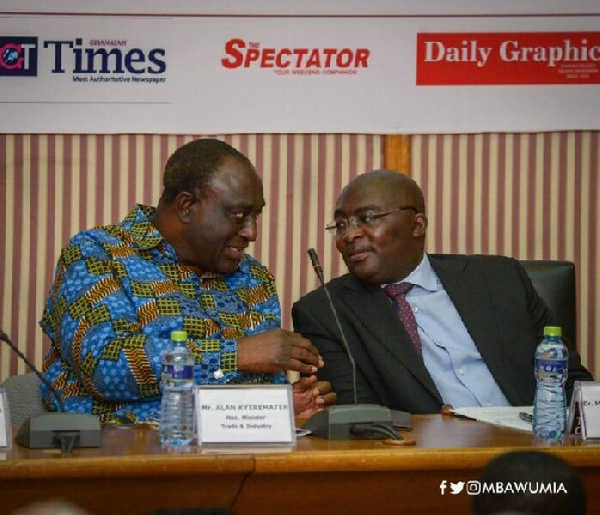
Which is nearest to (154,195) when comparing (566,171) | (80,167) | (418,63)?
(80,167)

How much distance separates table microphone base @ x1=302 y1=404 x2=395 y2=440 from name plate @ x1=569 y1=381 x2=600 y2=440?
18.3 inches

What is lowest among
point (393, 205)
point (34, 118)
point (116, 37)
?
point (393, 205)

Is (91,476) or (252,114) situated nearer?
(91,476)

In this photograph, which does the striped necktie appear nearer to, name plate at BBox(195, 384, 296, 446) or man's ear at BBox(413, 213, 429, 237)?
man's ear at BBox(413, 213, 429, 237)

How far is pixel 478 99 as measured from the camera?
502cm

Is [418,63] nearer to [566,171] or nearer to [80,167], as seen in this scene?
[566,171]

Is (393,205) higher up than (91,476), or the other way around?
(393,205)

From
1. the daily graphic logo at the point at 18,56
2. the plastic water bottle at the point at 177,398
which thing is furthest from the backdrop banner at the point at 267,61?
the plastic water bottle at the point at 177,398

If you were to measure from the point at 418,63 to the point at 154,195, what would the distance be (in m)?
1.34

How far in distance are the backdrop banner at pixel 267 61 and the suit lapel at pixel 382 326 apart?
127 cm

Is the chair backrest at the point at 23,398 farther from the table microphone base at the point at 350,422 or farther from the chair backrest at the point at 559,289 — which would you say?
the chair backrest at the point at 559,289

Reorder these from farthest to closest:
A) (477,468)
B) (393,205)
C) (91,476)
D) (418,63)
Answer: (418,63), (393,205), (477,468), (91,476)

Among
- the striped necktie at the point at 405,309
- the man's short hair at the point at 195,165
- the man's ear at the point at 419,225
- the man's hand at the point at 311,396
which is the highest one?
the man's short hair at the point at 195,165

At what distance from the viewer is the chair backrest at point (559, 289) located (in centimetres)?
400
